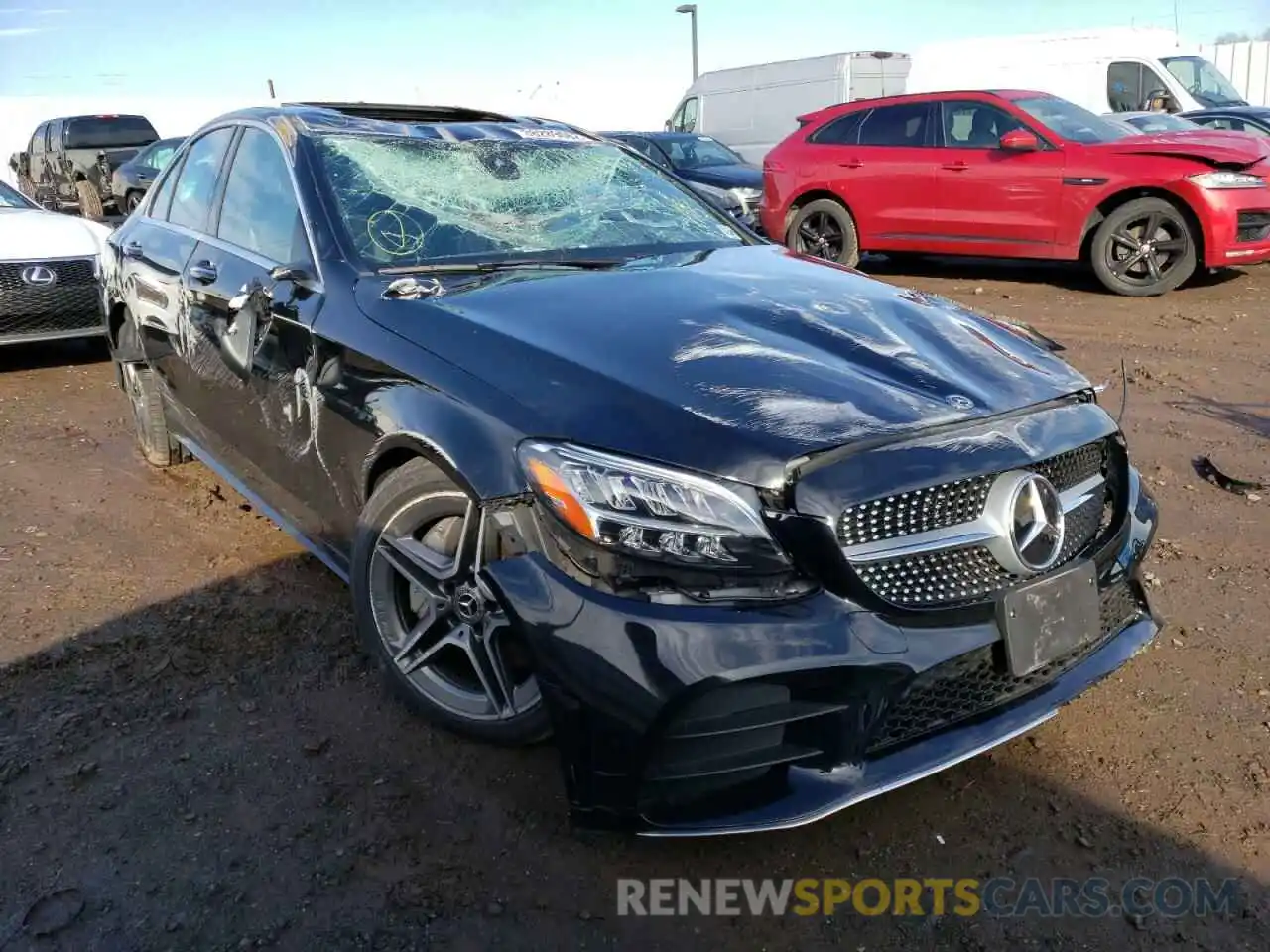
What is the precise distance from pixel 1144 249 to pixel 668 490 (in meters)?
8.09

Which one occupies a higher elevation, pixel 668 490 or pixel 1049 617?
pixel 668 490

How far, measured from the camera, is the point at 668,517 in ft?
7.12

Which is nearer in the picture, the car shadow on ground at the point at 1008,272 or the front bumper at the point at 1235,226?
the front bumper at the point at 1235,226

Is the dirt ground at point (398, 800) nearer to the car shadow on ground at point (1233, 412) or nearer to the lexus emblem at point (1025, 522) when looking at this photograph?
the lexus emblem at point (1025, 522)

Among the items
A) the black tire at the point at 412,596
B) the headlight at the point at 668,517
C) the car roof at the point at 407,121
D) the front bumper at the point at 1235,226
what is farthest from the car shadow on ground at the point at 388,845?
the front bumper at the point at 1235,226

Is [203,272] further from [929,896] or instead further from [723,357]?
[929,896]

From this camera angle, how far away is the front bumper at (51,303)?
700 centimetres

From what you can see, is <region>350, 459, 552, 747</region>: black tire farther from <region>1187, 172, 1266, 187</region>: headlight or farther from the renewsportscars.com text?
<region>1187, 172, 1266, 187</region>: headlight

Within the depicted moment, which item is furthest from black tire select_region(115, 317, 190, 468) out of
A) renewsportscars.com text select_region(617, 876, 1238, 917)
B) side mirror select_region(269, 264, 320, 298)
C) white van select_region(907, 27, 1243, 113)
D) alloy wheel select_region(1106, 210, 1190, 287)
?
white van select_region(907, 27, 1243, 113)

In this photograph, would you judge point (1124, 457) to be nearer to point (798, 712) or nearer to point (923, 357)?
point (923, 357)

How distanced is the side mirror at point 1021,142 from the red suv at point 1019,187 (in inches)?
0.5

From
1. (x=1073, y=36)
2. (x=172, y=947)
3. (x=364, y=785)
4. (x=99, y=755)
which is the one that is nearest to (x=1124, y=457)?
(x=364, y=785)

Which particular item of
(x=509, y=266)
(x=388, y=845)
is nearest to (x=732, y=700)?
(x=388, y=845)

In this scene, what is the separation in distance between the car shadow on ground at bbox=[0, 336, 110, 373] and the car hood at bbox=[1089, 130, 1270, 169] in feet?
27.0
